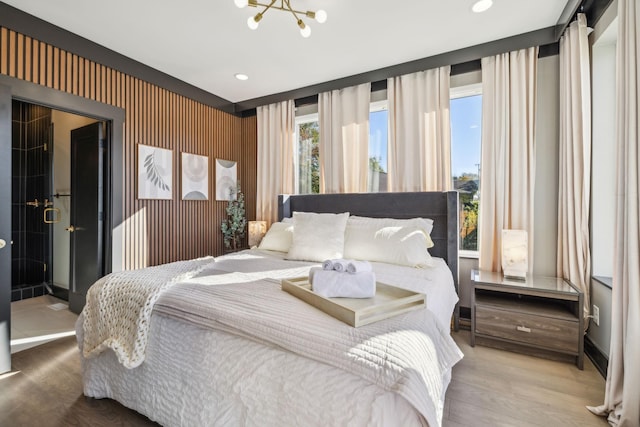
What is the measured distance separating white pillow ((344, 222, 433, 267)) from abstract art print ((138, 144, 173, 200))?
2283mm

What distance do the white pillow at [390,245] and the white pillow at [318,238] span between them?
0.38ft

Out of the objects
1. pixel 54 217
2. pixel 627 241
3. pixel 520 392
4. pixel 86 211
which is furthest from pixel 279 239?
pixel 54 217

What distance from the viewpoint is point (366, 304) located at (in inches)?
49.3

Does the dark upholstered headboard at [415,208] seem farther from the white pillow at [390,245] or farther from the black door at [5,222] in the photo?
the black door at [5,222]

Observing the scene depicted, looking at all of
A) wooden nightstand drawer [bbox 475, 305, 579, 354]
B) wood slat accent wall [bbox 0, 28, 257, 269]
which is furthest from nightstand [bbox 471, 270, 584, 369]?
wood slat accent wall [bbox 0, 28, 257, 269]

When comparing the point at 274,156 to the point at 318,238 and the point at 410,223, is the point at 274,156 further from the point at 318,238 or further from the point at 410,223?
the point at 410,223

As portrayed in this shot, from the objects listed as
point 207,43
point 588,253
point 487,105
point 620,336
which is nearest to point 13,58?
point 207,43

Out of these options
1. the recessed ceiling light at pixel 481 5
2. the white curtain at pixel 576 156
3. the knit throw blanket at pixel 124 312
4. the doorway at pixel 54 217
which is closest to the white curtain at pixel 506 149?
A: the white curtain at pixel 576 156

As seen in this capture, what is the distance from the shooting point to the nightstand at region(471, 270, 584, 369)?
7.26 feet

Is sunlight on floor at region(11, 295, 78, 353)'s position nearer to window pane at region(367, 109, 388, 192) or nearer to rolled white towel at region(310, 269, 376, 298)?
rolled white towel at region(310, 269, 376, 298)

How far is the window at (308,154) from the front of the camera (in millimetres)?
4051

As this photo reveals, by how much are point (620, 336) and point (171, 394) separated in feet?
7.90

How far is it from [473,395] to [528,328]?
849 mm

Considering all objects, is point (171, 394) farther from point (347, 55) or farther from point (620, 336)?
point (347, 55)
